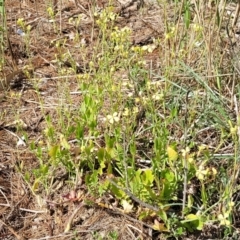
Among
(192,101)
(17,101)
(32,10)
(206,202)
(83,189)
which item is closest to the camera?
(206,202)

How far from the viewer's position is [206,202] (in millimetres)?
2285

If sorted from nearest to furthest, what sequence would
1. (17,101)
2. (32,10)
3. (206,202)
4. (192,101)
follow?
(206,202) < (192,101) < (17,101) < (32,10)

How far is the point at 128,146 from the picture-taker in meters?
2.45

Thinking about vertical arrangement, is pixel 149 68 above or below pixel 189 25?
below

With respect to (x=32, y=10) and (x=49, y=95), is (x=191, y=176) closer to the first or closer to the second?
(x=49, y=95)

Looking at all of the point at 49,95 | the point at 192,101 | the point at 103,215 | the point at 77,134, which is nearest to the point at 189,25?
the point at 192,101

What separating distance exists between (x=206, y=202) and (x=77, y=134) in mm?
657

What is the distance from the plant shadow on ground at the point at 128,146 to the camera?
2.30 meters

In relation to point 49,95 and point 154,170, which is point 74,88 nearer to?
point 49,95

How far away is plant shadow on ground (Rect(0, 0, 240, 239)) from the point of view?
2.30 m

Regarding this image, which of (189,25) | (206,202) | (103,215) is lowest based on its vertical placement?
(103,215)

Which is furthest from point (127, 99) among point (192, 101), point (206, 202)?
point (206, 202)

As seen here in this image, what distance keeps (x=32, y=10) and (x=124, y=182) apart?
1.92m

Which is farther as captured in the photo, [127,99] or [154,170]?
[127,99]
